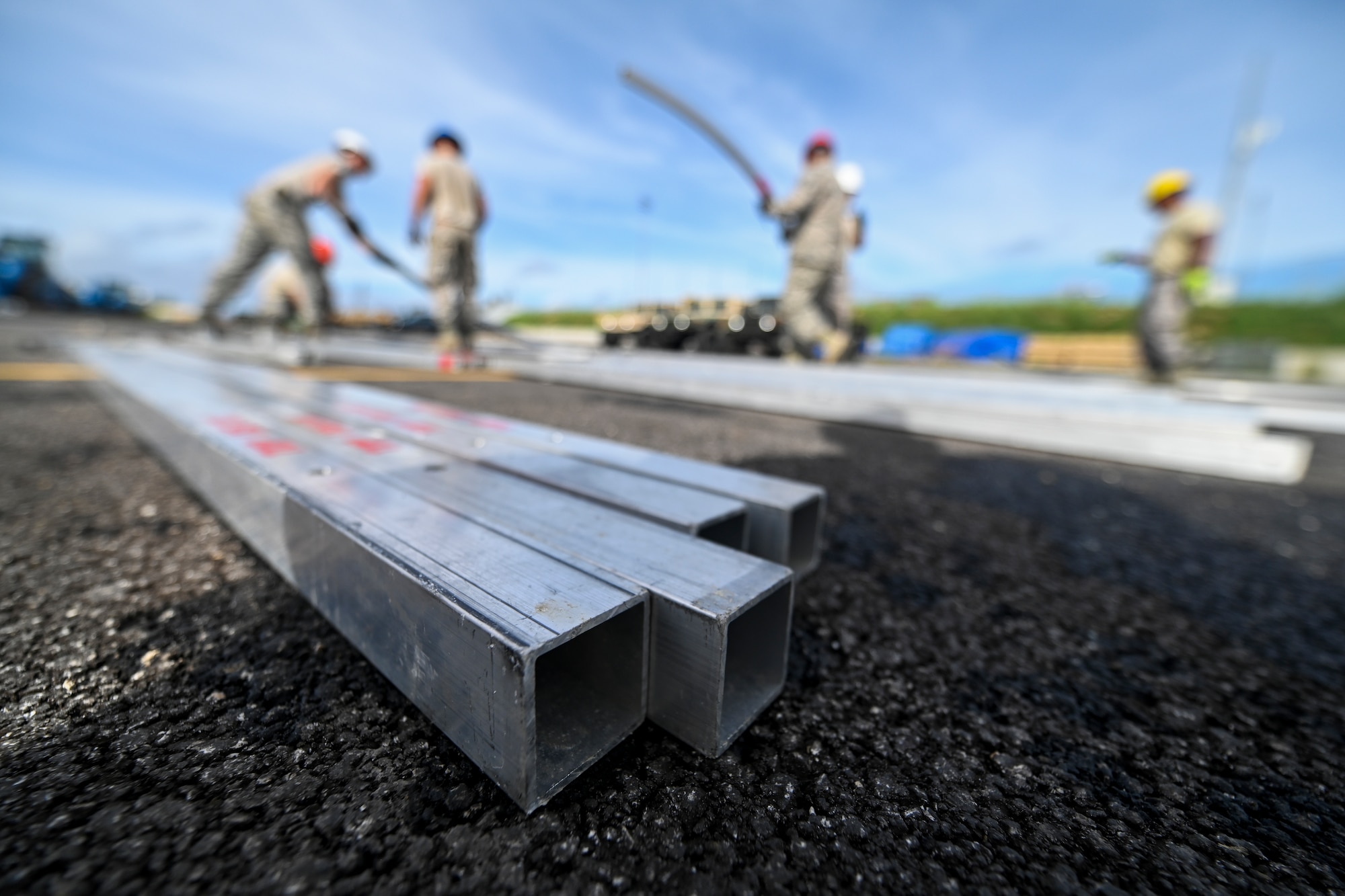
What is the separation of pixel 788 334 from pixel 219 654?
5.66 meters

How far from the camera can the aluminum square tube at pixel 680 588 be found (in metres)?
0.60

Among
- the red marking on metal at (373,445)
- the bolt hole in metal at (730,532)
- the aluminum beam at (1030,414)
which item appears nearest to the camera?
the bolt hole in metal at (730,532)

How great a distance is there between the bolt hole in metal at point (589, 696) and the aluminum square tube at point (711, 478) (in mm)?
429

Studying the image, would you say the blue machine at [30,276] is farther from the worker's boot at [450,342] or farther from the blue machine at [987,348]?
the blue machine at [987,348]

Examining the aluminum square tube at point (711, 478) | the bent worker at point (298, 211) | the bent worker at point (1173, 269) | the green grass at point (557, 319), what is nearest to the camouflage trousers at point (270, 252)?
the bent worker at point (298, 211)

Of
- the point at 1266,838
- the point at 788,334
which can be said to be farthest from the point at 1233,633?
the point at 788,334

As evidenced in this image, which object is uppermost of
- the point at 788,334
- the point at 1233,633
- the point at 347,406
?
the point at 788,334

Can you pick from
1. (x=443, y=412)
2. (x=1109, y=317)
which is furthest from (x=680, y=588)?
(x=1109, y=317)

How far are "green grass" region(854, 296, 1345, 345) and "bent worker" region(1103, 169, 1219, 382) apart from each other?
9.07 m

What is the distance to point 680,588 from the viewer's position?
2.07 feet

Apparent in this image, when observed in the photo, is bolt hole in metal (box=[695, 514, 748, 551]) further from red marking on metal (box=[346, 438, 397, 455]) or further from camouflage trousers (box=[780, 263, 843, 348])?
camouflage trousers (box=[780, 263, 843, 348])

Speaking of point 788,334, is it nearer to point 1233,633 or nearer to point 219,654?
point 1233,633

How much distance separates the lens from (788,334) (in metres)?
5.86

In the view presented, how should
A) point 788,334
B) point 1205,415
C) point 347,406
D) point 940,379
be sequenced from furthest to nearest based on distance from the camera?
1. point 788,334
2. point 940,379
3. point 1205,415
4. point 347,406
